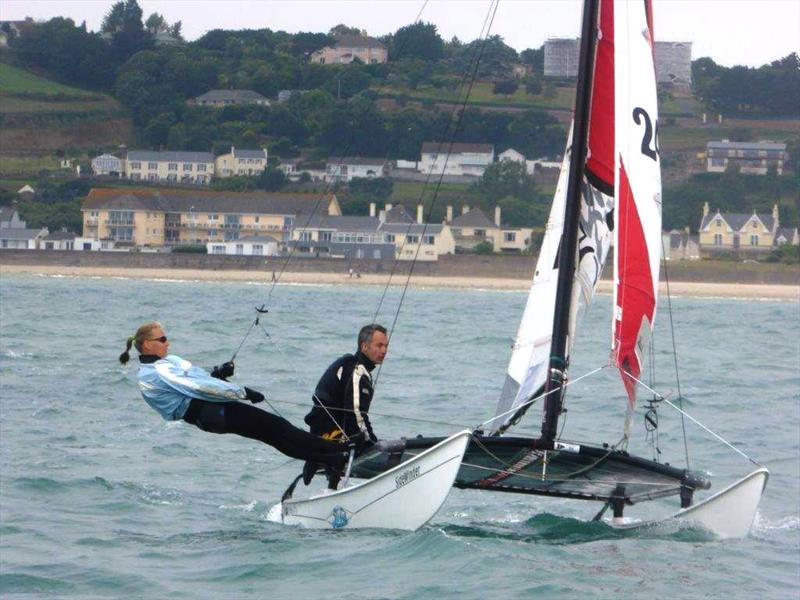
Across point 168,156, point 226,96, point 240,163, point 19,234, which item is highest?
point 226,96

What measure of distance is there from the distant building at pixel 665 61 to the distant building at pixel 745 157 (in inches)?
658

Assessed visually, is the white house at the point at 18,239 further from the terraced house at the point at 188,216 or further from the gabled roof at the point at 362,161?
the gabled roof at the point at 362,161

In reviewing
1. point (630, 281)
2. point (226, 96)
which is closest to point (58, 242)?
point (226, 96)

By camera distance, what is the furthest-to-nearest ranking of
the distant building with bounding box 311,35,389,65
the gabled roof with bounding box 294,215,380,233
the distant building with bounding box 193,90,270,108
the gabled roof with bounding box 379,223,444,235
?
the distant building with bounding box 311,35,389,65, the distant building with bounding box 193,90,270,108, the gabled roof with bounding box 294,215,380,233, the gabled roof with bounding box 379,223,444,235

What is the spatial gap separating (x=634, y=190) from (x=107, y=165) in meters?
80.9

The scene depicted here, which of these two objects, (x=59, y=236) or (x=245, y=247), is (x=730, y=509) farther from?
(x=59, y=236)

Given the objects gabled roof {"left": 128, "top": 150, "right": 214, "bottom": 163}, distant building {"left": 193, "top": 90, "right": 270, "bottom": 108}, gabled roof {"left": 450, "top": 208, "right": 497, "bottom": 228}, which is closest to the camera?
gabled roof {"left": 450, "top": 208, "right": 497, "bottom": 228}

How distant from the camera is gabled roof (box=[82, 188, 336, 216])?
7138cm

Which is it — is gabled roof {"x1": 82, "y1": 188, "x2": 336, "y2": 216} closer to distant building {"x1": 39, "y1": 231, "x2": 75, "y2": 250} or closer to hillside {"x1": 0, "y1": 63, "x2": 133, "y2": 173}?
distant building {"x1": 39, "y1": 231, "x2": 75, "y2": 250}

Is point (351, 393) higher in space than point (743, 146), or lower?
lower

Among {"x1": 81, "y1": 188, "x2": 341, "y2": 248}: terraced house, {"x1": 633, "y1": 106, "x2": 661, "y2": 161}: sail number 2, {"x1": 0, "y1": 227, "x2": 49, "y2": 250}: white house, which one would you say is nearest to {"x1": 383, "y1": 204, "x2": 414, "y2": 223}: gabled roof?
{"x1": 81, "y1": 188, "x2": 341, "y2": 248}: terraced house

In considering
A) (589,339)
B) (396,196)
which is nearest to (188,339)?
(589,339)

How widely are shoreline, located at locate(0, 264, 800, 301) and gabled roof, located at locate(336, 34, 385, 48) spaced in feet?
225

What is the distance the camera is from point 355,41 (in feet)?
412
